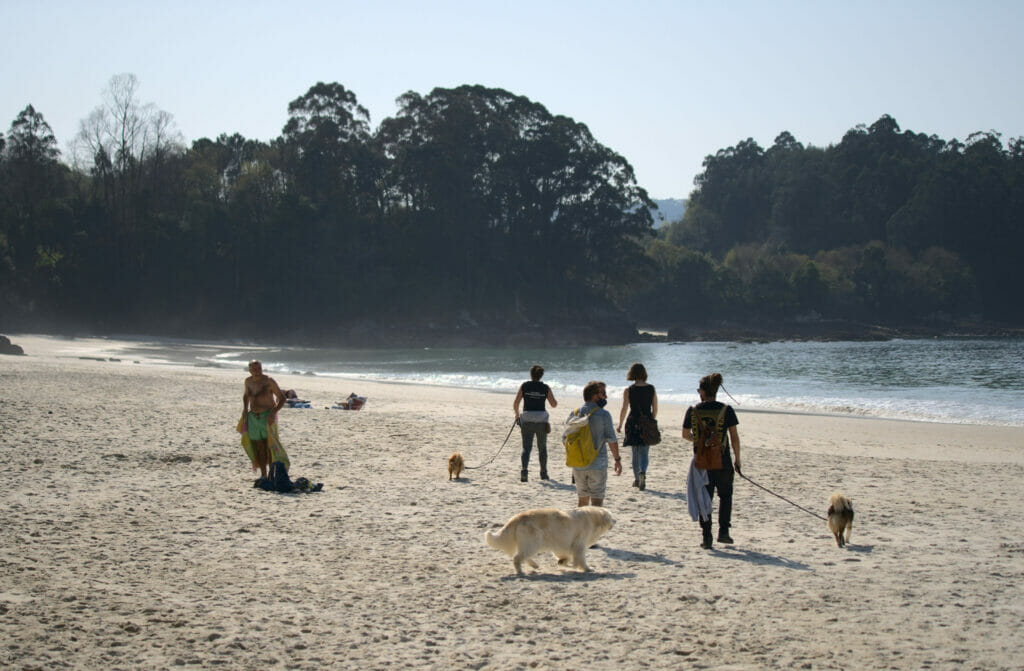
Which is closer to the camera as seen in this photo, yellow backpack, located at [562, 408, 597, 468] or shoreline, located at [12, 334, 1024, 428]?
yellow backpack, located at [562, 408, 597, 468]

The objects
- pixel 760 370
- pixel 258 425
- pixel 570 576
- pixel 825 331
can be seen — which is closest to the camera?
pixel 570 576

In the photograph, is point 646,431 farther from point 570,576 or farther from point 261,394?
point 261,394

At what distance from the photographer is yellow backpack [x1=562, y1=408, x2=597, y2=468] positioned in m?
7.93

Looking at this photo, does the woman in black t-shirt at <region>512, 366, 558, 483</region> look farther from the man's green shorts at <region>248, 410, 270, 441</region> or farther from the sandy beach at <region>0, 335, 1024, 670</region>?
the man's green shorts at <region>248, 410, 270, 441</region>

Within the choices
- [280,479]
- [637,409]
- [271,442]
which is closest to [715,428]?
[637,409]

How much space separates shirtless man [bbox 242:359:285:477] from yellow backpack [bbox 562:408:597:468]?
11.2ft

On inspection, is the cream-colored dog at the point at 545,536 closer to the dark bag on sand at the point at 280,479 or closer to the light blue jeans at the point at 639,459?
the light blue jeans at the point at 639,459

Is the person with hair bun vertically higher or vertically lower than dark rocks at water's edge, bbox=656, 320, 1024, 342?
lower

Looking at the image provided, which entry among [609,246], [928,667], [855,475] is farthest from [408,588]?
[609,246]

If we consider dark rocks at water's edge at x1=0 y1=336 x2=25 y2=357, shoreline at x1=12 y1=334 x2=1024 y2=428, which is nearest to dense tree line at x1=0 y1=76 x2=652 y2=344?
shoreline at x1=12 y1=334 x2=1024 y2=428

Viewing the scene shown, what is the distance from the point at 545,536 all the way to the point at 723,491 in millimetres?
1658

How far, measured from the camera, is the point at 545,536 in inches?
259

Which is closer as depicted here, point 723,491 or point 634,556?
point 634,556

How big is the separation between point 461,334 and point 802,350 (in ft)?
83.2
